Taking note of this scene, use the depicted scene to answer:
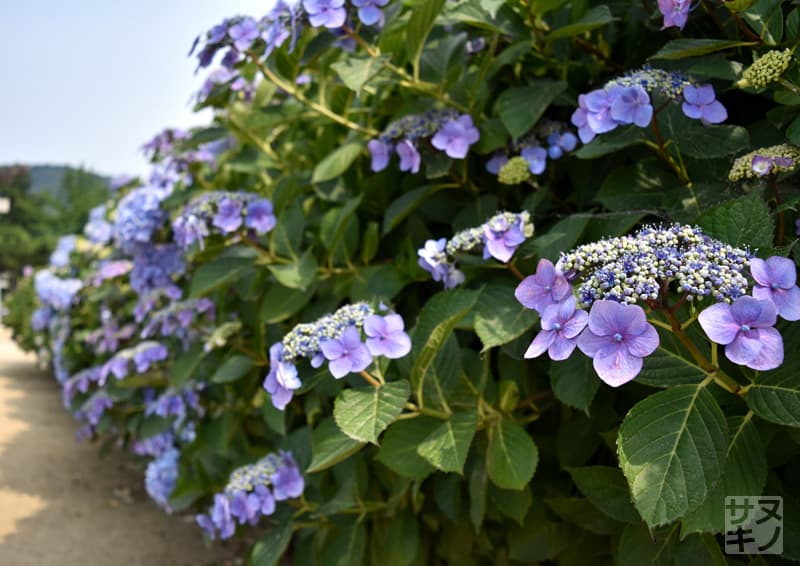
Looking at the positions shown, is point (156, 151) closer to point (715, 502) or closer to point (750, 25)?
point (750, 25)

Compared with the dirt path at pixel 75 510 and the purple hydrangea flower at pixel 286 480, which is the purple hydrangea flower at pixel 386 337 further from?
the dirt path at pixel 75 510

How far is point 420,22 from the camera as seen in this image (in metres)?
1.37

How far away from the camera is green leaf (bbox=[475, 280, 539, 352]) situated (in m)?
1.09

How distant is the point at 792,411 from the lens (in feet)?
2.79

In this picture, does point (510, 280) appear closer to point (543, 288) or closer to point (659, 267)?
point (543, 288)

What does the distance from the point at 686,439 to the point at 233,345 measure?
1.39m

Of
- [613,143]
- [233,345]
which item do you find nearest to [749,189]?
[613,143]

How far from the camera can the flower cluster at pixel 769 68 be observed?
3.25ft

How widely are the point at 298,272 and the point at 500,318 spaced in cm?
60

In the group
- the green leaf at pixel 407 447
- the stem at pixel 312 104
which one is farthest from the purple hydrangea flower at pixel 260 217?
the green leaf at pixel 407 447

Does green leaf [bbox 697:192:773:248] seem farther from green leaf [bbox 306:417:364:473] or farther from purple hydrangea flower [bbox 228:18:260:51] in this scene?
purple hydrangea flower [bbox 228:18:260:51]

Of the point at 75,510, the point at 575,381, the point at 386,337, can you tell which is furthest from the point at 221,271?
the point at 75,510

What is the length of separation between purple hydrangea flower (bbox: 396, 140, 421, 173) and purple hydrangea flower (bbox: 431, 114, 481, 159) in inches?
1.7

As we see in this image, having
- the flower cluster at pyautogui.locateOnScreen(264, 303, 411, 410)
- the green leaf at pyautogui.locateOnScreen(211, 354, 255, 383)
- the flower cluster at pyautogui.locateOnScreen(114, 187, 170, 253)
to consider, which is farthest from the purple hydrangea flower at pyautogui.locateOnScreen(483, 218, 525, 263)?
the flower cluster at pyautogui.locateOnScreen(114, 187, 170, 253)
